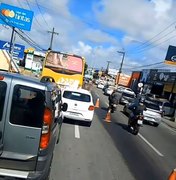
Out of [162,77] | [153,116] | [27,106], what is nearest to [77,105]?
[153,116]

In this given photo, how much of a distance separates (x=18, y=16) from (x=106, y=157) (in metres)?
25.6

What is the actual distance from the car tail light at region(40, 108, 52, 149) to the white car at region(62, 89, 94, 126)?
10587 mm

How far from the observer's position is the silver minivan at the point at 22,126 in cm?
594

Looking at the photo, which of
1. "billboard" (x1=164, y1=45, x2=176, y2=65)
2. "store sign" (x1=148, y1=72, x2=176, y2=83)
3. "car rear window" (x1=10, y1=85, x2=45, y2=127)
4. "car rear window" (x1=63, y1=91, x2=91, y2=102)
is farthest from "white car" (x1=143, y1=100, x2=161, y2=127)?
"store sign" (x1=148, y1=72, x2=176, y2=83)

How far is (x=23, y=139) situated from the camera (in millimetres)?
5996

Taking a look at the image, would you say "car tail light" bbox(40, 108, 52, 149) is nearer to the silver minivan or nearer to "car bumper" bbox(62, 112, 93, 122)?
the silver minivan

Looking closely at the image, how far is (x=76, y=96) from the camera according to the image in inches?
685

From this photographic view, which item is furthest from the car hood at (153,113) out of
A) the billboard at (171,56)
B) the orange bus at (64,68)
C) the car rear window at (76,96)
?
the billboard at (171,56)


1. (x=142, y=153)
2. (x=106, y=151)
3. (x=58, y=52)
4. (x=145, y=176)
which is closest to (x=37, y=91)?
(x=145, y=176)

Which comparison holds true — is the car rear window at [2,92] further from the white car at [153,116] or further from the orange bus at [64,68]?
the white car at [153,116]

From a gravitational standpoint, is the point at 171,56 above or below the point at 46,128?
above

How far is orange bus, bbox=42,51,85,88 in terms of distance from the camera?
25789mm

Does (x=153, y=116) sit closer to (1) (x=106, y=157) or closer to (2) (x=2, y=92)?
(1) (x=106, y=157)

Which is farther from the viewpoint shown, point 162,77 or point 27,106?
point 162,77
